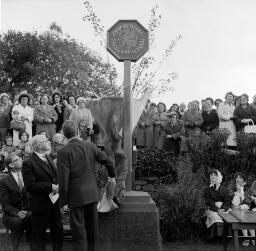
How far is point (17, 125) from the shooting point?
12.7 meters

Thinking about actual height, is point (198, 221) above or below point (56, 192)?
below

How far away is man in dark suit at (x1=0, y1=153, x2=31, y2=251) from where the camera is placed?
7.78 metres

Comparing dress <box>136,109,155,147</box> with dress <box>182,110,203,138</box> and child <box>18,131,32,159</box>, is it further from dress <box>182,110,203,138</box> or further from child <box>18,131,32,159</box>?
child <box>18,131,32,159</box>

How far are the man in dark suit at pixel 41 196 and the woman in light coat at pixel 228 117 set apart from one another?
21.8 feet

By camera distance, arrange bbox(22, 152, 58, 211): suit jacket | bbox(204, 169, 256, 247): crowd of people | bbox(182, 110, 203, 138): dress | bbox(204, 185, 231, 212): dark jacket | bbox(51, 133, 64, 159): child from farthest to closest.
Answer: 1. bbox(182, 110, 203, 138): dress
2. bbox(51, 133, 64, 159): child
3. bbox(204, 185, 231, 212): dark jacket
4. bbox(204, 169, 256, 247): crowd of people
5. bbox(22, 152, 58, 211): suit jacket

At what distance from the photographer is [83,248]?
266 inches

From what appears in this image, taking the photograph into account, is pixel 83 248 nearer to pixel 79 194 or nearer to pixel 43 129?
pixel 79 194

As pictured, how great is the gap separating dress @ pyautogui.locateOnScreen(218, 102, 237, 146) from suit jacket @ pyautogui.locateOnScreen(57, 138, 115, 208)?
6.74 metres

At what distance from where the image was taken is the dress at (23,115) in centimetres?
1286

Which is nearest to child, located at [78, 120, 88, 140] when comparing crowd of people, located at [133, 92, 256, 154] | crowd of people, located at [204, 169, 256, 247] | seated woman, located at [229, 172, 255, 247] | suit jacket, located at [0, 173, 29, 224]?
crowd of people, located at [133, 92, 256, 154]

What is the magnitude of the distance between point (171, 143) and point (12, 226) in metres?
6.28

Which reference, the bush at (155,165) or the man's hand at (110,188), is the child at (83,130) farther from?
the man's hand at (110,188)

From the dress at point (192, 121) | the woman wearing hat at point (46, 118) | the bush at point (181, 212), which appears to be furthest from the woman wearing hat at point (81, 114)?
the bush at point (181, 212)

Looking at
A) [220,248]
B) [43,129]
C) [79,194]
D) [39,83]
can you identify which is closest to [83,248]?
[79,194]
